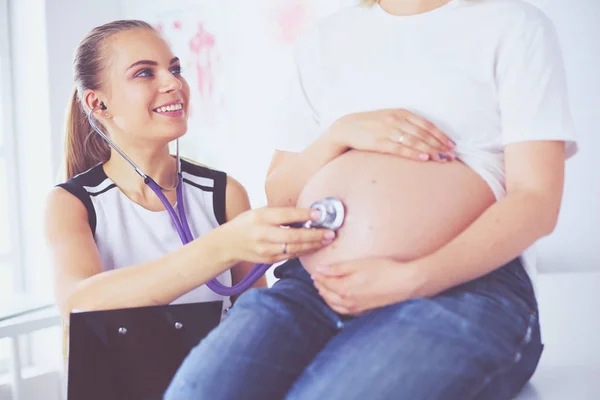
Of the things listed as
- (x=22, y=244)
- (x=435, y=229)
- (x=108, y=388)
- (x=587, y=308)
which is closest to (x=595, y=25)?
(x=587, y=308)

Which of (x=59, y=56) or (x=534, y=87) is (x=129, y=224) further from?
(x=59, y=56)

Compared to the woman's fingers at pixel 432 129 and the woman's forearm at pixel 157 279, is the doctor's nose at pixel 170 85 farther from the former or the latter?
the woman's fingers at pixel 432 129

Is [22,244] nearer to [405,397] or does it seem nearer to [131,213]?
[131,213]

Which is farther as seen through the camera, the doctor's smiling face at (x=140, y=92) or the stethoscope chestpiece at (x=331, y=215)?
the doctor's smiling face at (x=140, y=92)

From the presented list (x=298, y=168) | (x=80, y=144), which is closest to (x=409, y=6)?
(x=298, y=168)

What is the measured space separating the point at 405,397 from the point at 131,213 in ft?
2.49

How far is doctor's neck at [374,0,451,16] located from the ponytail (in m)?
0.69

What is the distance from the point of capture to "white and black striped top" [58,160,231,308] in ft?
4.13

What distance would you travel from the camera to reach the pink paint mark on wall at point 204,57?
2191 mm

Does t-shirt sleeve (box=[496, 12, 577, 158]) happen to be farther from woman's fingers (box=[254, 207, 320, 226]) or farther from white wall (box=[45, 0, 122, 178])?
white wall (box=[45, 0, 122, 178])

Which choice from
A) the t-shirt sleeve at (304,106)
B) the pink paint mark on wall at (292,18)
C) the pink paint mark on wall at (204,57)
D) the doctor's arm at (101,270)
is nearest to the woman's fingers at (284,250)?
the doctor's arm at (101,270)

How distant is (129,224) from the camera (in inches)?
50.2

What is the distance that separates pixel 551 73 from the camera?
0.82m

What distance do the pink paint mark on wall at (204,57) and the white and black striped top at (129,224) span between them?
96cm
